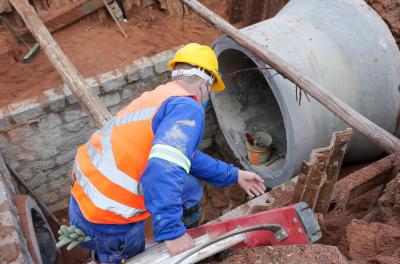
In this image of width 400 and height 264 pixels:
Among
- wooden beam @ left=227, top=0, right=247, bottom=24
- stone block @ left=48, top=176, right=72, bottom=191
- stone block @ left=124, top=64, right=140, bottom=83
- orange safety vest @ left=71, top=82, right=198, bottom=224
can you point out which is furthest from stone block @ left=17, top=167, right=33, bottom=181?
wooden beam @ left=227, top=0, right=247, bottom=24

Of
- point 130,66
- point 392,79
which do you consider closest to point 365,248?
point 392,79

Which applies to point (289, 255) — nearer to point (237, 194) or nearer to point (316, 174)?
point (316, 174)

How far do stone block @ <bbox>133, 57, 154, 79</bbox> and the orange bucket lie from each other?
141cm

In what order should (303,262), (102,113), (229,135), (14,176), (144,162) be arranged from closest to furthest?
→ (303,262) → (144,162) → (102,113) → (14,176) → (229,135)

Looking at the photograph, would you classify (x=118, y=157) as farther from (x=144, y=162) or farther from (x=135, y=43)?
(x=135, y=43)

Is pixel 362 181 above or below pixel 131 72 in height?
below

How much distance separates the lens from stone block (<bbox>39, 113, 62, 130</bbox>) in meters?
4.13

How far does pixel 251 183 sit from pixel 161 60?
7.49 ft

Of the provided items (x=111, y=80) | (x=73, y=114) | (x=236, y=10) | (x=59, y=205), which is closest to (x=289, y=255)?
(x=111, y=80)

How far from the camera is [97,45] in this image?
489 centimetres

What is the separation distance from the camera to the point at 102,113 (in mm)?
3082

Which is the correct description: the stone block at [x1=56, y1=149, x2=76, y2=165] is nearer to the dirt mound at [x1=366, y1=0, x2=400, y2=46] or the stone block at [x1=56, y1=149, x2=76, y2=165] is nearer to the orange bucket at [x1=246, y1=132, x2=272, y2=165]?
the orange bucket at [x1=246, y1=132, x2=272, y2=165]

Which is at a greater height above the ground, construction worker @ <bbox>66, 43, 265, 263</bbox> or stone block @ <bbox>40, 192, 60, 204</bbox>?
construction worker @ <bbox>66, 43, 265, 263</bbox>

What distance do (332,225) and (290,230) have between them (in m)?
0.75
